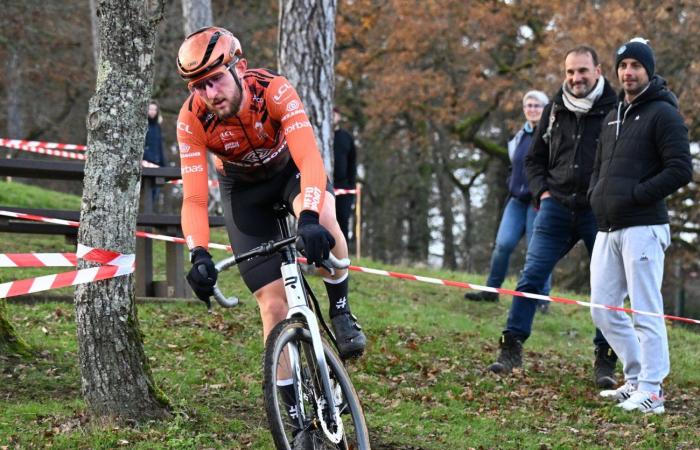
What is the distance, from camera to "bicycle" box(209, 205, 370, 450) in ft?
15.4

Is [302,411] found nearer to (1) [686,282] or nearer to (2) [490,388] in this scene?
(2) [490,388]

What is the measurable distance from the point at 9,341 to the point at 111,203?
6.57 feet

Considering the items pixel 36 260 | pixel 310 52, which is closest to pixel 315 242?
pixel 36 260

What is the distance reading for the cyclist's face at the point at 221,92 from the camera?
16.5ft

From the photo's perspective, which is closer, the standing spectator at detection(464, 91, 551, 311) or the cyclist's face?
the cyclist's face

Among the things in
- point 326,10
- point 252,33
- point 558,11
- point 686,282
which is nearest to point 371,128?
point 252,33

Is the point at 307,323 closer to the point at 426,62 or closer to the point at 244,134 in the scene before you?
the point at 244,134

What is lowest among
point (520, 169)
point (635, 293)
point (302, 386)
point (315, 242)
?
point (302, 386)

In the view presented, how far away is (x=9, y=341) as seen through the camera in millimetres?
7090

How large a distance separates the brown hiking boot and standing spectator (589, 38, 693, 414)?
1210 mm

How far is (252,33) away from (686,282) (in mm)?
14029

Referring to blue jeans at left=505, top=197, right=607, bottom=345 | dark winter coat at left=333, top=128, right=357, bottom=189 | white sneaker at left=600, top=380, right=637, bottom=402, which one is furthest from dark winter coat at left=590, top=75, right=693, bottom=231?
dark winter coat at left=333, top=128, right=357, bottom=189

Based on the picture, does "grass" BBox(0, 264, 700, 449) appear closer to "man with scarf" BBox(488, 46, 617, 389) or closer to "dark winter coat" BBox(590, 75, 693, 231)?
"man with scarf" BBox(488, 46, 617, 389)

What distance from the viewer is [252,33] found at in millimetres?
27859
